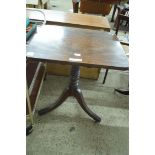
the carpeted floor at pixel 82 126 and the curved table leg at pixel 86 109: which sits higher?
the curved table leg at pixel 86 109

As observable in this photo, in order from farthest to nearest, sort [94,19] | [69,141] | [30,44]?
1. [94,19]
2. [69,141]
3. [30,44]

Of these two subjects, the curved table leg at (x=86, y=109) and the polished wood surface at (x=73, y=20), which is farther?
the polished wood surface at (x=73, y=20)

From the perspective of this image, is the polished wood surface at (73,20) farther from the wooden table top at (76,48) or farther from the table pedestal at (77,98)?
the table pedestal at (77,98)

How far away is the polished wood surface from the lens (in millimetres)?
1754

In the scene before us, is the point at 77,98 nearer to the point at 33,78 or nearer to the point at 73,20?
the point at 33,78

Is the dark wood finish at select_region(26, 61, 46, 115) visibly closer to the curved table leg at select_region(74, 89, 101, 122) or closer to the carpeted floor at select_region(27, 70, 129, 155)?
the carpeted floor at select_region(27, 70, 129, 155)

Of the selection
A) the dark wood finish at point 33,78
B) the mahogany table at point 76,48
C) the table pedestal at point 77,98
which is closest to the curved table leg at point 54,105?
the table pedestal at point 77,98

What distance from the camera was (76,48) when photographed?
119cm

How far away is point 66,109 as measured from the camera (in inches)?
68.4

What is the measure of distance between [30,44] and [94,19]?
0.96 meters

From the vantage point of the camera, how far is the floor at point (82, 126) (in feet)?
4.67
